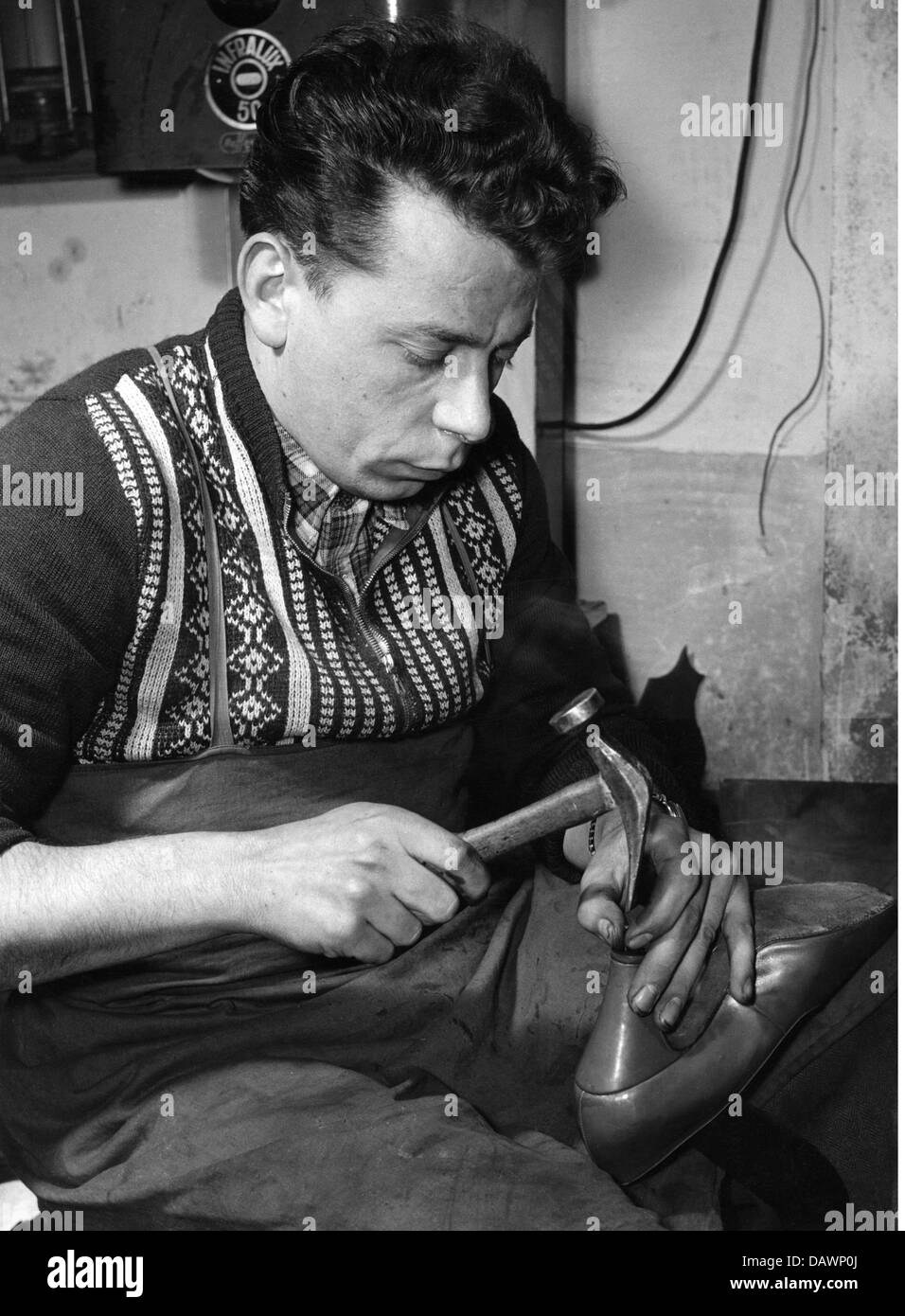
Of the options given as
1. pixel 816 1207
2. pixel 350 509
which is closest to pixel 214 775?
pixel 350 509

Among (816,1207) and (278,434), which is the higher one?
(278,434)

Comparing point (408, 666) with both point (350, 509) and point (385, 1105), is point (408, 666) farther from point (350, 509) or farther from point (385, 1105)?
point (385, 1105)

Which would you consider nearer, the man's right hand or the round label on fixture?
the man's right hand

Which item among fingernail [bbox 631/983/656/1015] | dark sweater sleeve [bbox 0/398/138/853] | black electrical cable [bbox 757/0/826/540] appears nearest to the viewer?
dark sweater sleeve [bbox 0/398/138/853]

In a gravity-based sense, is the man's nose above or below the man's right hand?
above

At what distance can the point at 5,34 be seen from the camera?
83 cm

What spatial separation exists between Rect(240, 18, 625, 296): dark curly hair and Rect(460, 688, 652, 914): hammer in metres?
0.34

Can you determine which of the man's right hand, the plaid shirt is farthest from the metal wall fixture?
the man's right hand

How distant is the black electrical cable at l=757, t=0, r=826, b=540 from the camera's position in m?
0.95

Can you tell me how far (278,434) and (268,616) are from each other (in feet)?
0.43

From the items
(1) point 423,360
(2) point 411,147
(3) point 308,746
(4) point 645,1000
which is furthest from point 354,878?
(2) point 411,147

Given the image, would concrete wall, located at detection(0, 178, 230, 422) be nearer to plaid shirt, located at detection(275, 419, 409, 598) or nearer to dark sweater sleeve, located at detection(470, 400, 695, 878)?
plaid shirt, located at detection(275, 419, 409, 598)
